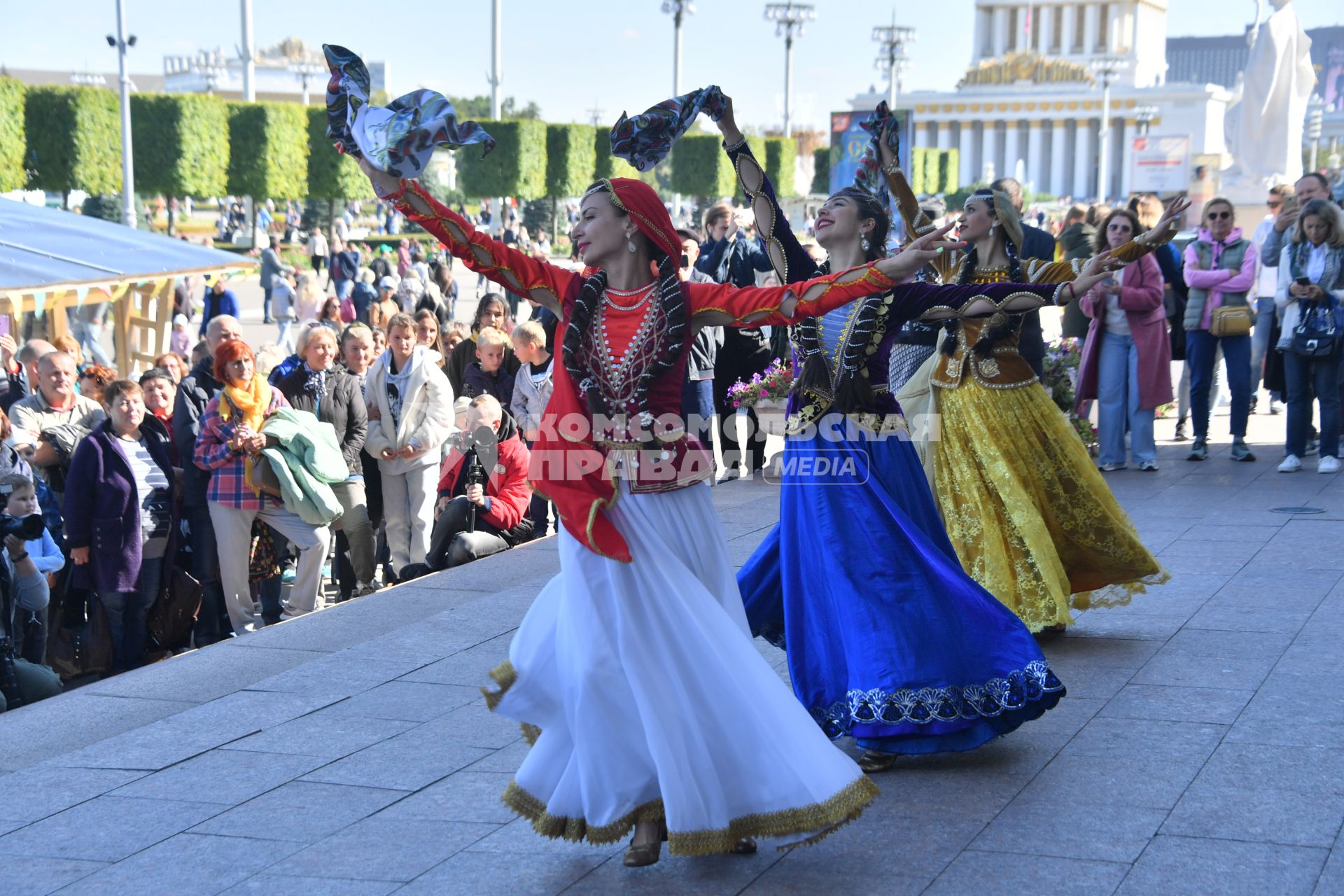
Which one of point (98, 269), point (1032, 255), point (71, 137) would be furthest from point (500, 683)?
point (71, 137)

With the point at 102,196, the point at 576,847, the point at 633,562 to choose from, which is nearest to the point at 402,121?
the point at 633,562

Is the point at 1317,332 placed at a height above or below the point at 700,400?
above

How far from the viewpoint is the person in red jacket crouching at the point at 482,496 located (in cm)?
Result: 814

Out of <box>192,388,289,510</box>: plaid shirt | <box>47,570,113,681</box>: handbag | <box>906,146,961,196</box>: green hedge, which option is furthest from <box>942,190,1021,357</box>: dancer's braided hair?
<box>906,146,961,196</box>: green hedge

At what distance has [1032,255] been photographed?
942 cm

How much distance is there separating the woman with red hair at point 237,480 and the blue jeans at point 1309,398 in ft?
21.7

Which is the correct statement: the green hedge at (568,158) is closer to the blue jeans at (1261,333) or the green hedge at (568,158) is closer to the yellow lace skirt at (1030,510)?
the blue jeans at (1261,333)

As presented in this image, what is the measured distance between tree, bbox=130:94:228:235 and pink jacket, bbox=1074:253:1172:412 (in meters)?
28.9

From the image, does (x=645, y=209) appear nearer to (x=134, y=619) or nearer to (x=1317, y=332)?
(x=134, y=619)

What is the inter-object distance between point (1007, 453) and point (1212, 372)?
5.94 metres

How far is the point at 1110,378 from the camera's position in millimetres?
10438

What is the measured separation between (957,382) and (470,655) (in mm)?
2274

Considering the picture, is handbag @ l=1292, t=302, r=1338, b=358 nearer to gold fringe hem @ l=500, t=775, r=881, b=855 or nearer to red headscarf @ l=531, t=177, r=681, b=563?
red headscarf @ l=531, t=177, r=681, b=563

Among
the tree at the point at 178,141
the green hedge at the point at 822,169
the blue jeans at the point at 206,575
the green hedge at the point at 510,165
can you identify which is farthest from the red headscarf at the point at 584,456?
the green hedge at the point at 822,169
